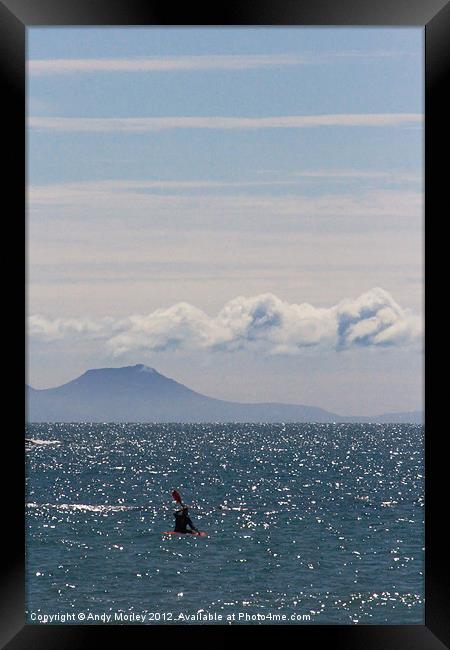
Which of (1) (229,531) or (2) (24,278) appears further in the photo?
→ (1) (229,531)

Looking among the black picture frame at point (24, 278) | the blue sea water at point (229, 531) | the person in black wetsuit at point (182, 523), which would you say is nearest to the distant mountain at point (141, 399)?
the blue sea water at point (229, 531)

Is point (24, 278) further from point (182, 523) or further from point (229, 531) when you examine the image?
point (229, 531)

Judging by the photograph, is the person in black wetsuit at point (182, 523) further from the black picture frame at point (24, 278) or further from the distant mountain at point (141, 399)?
the black picture frame at point (24, 278)

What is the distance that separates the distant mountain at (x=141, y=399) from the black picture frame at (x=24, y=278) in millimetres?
25787

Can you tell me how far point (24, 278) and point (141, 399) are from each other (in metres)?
37.2

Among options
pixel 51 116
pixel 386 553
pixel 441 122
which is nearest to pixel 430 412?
pixel 441 122

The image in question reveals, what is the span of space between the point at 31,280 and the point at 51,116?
4948 millimetres

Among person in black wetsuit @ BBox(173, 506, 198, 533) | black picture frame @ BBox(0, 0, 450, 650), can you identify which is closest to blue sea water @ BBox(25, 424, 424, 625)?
person in black wetsuit @ BBox(173, 506, 198, 533)

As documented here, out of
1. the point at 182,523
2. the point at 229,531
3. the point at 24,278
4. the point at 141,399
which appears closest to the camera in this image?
the point at 24,278

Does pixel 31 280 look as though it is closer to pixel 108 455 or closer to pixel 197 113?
pixel 197 113

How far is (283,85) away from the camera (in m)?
28.5

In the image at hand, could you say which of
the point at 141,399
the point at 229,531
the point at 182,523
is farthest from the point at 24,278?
the point at 141,399

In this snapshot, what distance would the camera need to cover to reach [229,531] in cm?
2267

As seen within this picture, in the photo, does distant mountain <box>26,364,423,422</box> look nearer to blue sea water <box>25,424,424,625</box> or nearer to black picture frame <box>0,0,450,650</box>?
blue sea water <box>25,424,424,625</box>
